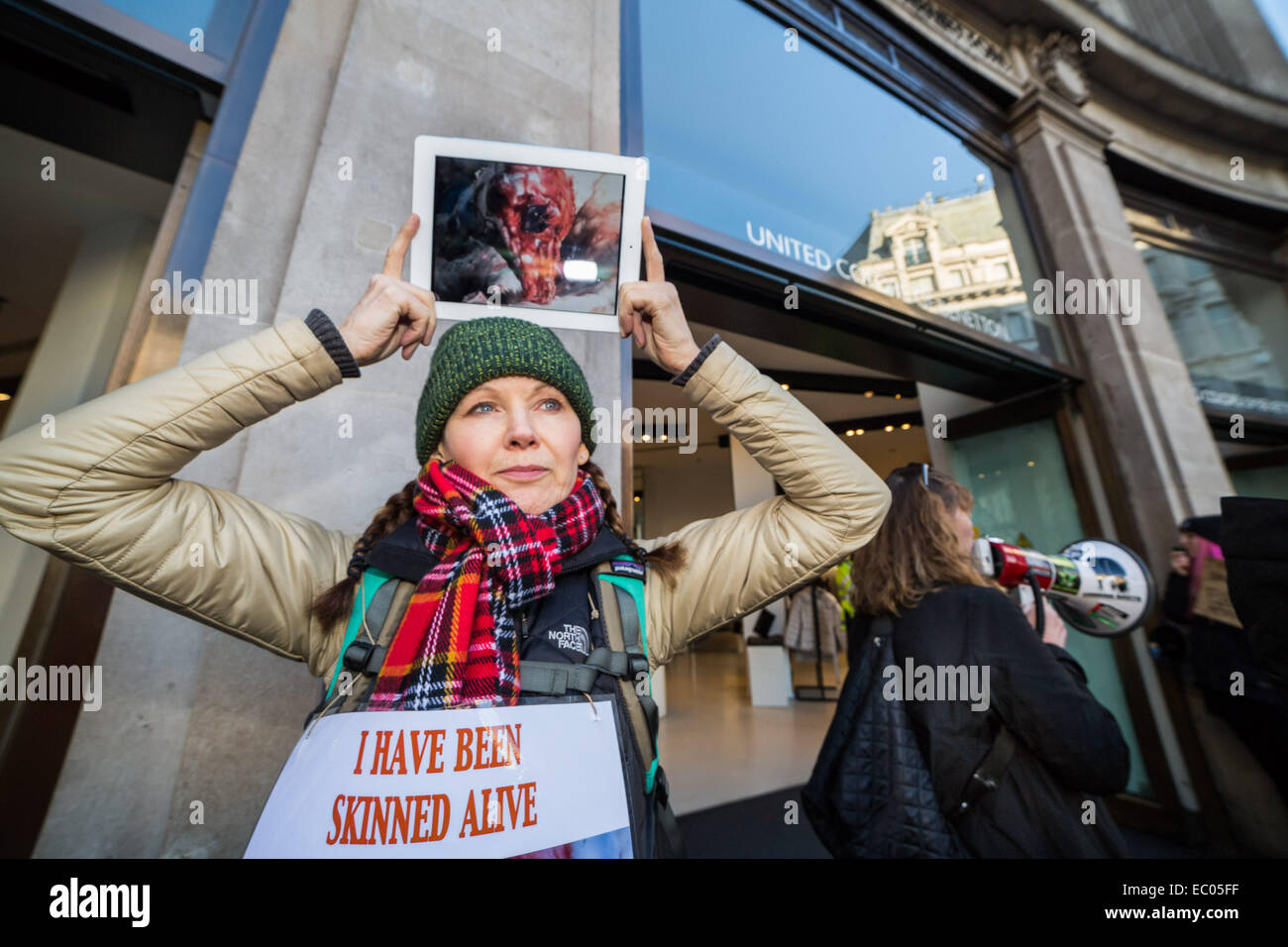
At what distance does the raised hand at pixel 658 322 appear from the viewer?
124cm

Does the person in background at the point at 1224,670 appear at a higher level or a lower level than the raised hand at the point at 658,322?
lower

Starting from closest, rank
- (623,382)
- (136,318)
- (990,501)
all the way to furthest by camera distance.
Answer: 1. (136,318)
2. (623,382)
3. (990,501)

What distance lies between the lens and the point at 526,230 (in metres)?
1.46

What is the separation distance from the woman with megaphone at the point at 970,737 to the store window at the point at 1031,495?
3732 mm

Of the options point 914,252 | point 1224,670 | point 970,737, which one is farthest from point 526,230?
point 1224,670

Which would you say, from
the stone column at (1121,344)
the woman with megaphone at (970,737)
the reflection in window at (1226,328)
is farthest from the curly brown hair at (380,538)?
the reflection in window at (1226,328)

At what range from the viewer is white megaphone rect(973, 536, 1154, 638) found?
84.4 inches

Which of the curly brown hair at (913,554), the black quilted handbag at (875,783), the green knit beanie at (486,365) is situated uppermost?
the green knit beanie at (486,365)

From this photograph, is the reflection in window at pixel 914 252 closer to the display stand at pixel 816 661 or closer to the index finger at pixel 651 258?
the index finger at pixel 651 258

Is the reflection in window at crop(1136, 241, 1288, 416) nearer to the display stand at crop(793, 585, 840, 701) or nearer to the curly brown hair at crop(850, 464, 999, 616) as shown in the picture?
the display stand at crop(793, 585, 840, 701)

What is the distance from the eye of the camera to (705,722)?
19.2 feet
